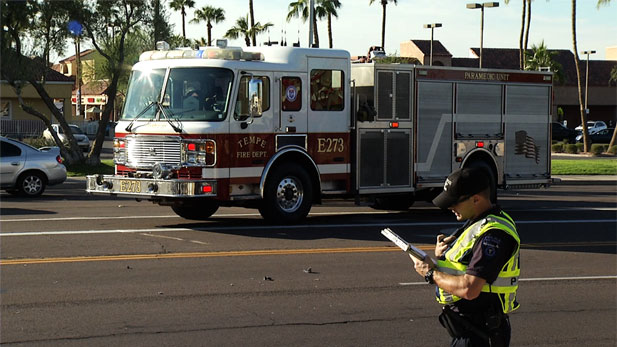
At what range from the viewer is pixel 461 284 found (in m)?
4.50

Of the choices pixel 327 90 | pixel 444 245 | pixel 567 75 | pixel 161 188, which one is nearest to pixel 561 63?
pixel 567 75

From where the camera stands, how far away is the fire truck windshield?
48.2 feet

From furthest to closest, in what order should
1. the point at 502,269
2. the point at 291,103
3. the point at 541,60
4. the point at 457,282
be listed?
the point at 541,60 < the point at 291,103 < the point at 502,269 < the point at 457,282

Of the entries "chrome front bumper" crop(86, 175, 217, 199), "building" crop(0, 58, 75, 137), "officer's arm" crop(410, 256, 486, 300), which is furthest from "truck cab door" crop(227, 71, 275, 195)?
"building" crop(0, 58, 75, 137)

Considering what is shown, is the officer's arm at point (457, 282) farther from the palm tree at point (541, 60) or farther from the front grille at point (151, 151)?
the palm tree at point (541, 60)

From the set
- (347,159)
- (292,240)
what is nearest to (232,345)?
(292,240)

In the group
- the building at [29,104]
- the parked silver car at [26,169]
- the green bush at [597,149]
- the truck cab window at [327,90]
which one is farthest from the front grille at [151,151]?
the green bush at [597,149]

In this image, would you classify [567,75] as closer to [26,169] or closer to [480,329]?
[26,169]

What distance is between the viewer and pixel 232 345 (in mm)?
7539

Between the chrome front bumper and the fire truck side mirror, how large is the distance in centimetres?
133

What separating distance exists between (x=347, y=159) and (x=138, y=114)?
3.69m

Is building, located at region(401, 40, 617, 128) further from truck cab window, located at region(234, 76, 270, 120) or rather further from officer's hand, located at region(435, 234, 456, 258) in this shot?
officer's hand, located at region(435, 234, 456, 258)

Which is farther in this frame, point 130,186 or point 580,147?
point 580,147

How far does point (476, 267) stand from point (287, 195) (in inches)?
430
